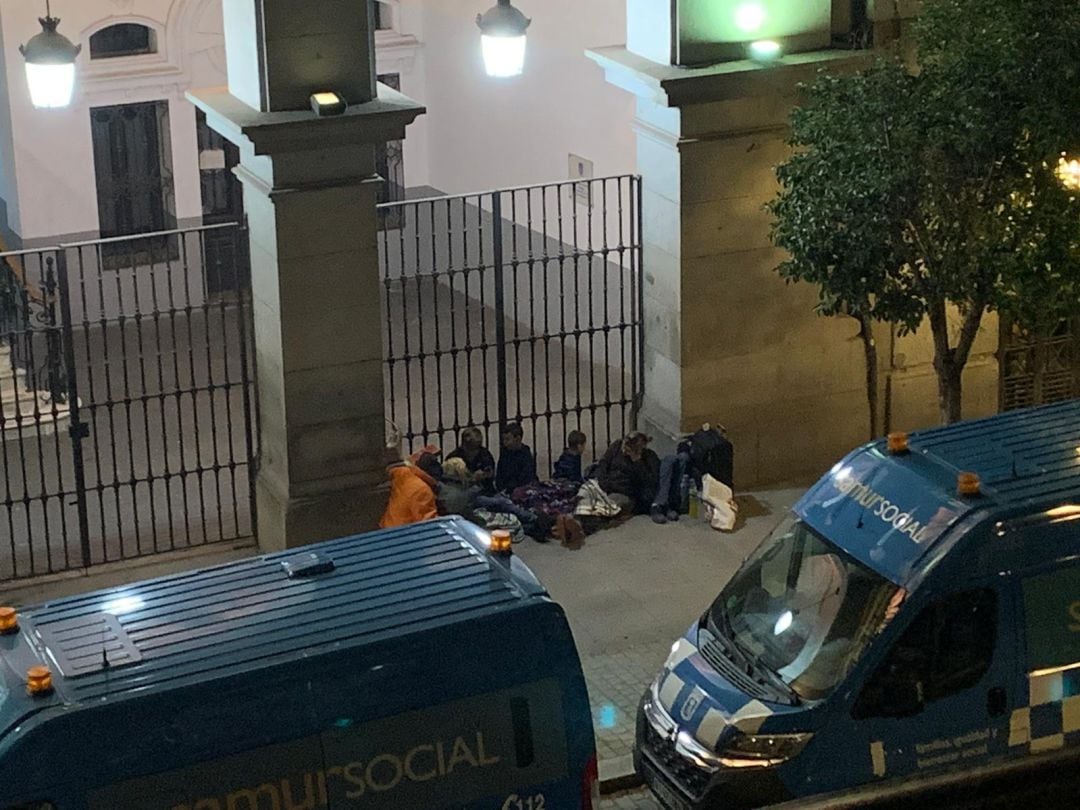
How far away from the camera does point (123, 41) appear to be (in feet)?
75.8

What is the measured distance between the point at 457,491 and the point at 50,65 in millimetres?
4383

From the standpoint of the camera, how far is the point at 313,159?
13609 millimetres

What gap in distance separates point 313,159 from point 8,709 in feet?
21.1

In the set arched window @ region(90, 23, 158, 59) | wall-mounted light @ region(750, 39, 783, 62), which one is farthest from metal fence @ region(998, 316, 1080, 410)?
arched window @ region(90, 23, 158, 59)

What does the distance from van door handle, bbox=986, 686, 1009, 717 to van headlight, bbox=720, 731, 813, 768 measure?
0.94 meters

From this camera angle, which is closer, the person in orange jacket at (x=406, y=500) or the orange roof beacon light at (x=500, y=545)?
the orange roof beacon light at (x=500, y=545)

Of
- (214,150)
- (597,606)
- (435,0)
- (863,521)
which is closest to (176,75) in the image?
(214,150)

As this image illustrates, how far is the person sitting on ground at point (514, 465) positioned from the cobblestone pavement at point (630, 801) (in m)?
4.77

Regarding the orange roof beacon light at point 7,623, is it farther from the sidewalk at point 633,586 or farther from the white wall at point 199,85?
the white wall at point 199,85

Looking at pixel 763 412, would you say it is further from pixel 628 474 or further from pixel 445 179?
pixel 445 179

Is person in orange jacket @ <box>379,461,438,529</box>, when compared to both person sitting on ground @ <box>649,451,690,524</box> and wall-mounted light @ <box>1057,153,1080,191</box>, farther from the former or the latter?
wall-mounted light @ <box>1057,153,1080,191</box>

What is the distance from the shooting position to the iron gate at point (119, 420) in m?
14.6

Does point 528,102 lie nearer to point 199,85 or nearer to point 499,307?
point 199,85

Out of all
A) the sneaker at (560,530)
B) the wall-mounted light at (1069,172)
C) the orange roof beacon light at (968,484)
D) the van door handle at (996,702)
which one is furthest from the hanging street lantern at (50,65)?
the van door handle at (996,702)
